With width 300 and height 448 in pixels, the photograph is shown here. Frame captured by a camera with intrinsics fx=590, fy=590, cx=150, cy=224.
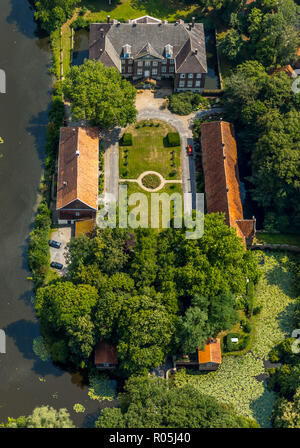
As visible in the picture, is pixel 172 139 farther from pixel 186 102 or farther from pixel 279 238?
pixel 279 238

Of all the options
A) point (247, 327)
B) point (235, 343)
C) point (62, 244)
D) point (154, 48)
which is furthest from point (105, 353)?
point (154, 48)

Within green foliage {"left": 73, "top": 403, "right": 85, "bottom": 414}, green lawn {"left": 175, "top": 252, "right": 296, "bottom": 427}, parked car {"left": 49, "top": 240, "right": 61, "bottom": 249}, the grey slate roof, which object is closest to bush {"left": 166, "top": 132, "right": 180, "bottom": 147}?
the grey slate roof

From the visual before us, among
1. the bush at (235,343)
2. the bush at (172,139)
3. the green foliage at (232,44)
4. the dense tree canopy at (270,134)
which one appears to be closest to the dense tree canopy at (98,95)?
the bush at (172,139)

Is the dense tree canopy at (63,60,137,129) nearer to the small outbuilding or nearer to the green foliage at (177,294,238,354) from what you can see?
the green foliage at (177,294,238,354)

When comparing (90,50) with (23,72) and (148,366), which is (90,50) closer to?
(23,72)

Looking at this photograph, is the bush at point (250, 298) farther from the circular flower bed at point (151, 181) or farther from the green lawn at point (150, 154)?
the circular flower bed at point (151, 181)
